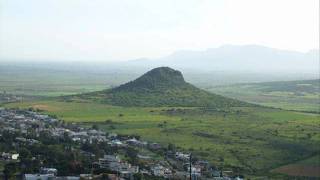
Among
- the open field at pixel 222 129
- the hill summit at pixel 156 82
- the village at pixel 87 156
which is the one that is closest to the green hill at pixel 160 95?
the hill summit at pixel 156 82

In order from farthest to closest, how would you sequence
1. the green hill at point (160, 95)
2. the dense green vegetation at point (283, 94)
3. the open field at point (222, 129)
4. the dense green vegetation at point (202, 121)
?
the dense green vegetation at point (283, 94), the green hill at point (160, 95), the dense green vegetation at point (202, 121), the open field at point (222, 129)

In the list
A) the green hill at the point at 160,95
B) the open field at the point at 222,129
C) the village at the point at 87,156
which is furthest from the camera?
the green hill at the point at 160,95

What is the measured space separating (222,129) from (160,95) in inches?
1117

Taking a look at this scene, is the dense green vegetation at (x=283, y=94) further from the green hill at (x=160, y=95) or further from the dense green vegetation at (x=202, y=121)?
the green hill at (x=160, y=95)

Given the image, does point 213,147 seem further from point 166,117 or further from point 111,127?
point 166,117

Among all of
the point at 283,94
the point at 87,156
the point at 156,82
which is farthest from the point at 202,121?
the point at 283,94

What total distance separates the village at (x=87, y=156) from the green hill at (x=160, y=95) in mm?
28829

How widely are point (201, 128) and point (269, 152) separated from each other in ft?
51.0

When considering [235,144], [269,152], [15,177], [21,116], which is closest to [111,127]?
[21,116]

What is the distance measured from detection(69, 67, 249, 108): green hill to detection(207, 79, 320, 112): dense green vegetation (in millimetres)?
18115

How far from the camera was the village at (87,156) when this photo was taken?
141 ft

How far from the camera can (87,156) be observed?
48.8 m

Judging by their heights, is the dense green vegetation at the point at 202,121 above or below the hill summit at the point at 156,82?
below

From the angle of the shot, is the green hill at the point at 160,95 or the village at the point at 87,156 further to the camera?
the green hill at the point at 160,95
